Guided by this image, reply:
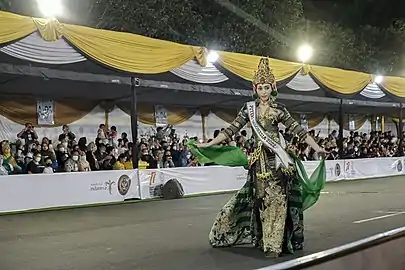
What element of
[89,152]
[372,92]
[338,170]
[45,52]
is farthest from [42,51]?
[372,92]

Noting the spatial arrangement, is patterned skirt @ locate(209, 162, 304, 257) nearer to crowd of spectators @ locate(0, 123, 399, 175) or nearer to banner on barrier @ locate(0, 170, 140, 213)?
banner on barrier @ locate(0, 170, 140, 213)

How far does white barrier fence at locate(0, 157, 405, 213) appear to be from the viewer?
9664mm

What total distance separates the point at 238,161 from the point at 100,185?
567cm

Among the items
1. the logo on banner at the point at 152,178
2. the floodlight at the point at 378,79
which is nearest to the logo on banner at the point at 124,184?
the logo on banner at the point at 152,178

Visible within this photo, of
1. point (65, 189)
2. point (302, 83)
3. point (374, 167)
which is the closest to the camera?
point (65, 189)

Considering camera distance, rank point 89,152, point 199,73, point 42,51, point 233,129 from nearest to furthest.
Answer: point 233,129 < point 42,51 < point 89,152 < point 199,73

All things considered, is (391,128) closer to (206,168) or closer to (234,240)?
(206,168)

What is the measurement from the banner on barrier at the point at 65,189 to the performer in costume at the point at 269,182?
16.2 feet

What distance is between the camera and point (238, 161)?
574cm

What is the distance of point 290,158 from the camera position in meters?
5.39

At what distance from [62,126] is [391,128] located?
54.5 ft

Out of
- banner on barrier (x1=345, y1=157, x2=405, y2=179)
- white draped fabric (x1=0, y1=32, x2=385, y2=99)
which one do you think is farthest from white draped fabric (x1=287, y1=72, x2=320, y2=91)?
white draped fabric (x1=0, y1=32, x2=385, y2=99)

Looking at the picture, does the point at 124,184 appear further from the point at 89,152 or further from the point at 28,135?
the point at 28,135

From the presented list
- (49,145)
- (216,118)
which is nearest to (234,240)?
(49,145)
